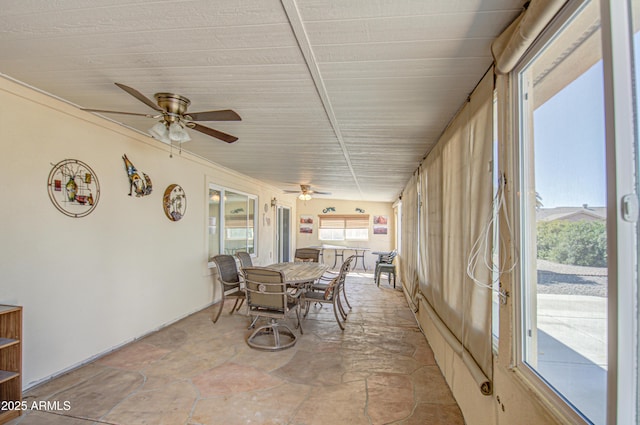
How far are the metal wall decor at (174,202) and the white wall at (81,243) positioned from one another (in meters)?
0.08

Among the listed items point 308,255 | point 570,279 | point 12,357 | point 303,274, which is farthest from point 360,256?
point 570,279

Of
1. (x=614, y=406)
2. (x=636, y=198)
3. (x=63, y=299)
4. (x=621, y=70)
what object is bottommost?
(x=63, y=299)

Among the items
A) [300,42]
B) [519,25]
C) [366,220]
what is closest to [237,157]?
[300,42]

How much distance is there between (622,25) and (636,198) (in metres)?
0.47

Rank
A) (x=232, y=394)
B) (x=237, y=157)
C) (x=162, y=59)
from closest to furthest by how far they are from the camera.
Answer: (x=162, y=59)
(x=232, y=394)
(x=237, y=157)

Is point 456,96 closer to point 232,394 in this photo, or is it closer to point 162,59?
point 162,59

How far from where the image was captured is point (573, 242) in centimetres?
107

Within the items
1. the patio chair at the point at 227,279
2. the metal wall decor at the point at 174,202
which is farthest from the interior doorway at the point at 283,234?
the metal wall decor at the point at 174,202

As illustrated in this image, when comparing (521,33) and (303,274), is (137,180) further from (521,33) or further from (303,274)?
(521,33)

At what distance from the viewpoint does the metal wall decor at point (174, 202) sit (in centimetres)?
392

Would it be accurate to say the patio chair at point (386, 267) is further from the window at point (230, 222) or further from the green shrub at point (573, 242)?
the green shrub at point (573, 242)

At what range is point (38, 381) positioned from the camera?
2.45 meters

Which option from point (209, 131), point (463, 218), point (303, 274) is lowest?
point (303, 274)

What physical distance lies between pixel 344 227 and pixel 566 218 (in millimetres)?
9032
